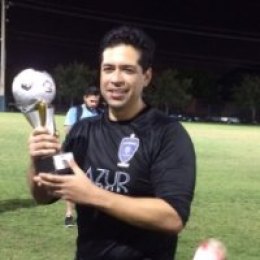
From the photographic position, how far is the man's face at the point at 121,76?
2967mm

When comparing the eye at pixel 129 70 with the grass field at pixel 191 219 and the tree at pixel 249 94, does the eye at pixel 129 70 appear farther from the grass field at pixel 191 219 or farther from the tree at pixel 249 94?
the tree at pixel 249 94

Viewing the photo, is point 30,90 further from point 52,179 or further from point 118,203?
point 118,203

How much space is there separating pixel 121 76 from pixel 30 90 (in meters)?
0.35

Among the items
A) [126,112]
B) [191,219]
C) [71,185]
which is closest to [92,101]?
[191,219]

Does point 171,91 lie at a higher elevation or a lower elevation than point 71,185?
higher

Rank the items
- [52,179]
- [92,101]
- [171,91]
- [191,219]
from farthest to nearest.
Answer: [171,91], [191,219], [92,101], [52,179]

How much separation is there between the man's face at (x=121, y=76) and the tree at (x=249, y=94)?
266 feet

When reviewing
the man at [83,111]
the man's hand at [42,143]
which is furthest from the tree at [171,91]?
the man's hand at [42,143]

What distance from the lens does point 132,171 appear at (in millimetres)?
3016

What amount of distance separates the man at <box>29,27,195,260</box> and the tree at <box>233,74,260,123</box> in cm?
8096

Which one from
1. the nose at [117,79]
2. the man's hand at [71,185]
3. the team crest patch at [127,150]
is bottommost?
the man's hand at [71,185]

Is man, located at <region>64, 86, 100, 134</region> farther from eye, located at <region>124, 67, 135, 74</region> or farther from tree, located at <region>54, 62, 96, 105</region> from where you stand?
tree, located at <region>54, 62, 96, 105</region>

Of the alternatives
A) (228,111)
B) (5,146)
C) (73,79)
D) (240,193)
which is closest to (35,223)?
(240,193)

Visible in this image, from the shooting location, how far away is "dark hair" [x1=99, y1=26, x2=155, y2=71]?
301cm
